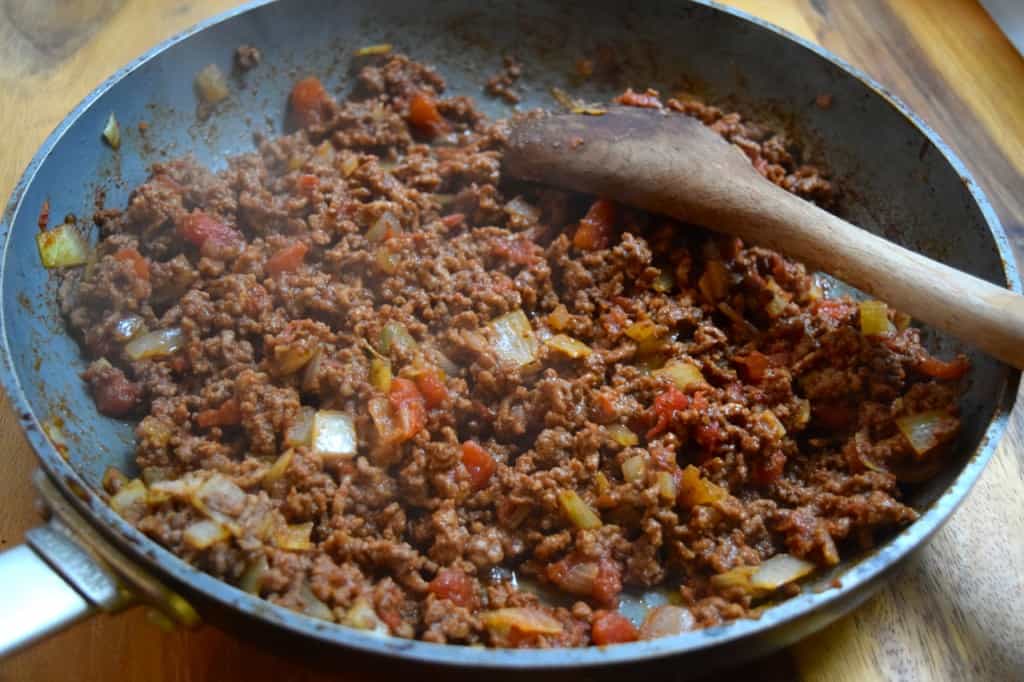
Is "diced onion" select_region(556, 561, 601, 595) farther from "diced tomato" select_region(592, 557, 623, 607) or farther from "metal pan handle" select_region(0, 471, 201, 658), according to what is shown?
"metal pan handle" select_region(0, 471, 201, 658)

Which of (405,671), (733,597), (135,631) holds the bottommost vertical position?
(135,631)

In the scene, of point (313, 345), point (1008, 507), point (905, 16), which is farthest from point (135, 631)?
point (905, 16)

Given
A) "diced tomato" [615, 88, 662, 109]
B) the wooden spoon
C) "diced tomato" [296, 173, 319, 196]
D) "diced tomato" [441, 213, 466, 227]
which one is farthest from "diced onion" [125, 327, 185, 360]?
"diced tomato" [615, 88, 662, 109]

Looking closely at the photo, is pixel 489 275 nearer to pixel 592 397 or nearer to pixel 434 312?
pixel 434 312

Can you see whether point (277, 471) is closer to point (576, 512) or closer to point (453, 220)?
point (576, 512)

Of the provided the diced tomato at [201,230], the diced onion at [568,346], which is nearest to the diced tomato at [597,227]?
the diced onion at [568,346]
